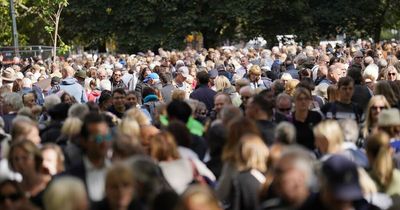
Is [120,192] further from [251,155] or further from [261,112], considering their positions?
[261,112]

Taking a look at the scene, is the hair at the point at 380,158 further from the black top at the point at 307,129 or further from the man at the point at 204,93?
the man at the point at 204,93

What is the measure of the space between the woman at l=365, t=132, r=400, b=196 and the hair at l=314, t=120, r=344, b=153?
36 centimetres

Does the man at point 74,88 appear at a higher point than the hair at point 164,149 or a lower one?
lower

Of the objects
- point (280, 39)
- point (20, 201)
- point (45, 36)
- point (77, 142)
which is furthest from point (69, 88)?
point (45, 36)

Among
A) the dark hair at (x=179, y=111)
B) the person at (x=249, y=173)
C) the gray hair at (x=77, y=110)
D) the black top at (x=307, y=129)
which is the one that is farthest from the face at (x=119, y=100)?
the person at (x=249, y=173)

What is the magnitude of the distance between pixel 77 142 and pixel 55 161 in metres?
0.81

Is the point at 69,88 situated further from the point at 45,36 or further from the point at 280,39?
the point at 45,36

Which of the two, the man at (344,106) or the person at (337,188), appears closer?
the person at (337,188)

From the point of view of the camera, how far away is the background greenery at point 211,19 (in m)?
43.1

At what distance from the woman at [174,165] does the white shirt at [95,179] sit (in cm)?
43

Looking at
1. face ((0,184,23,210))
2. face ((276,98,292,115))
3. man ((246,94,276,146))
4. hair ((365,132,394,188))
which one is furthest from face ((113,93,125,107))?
face ((0,184,23,210))

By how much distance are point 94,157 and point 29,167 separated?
0.53 m

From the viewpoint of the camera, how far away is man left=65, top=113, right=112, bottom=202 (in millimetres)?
7297

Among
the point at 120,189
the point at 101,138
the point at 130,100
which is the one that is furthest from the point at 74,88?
the point at 120,189
